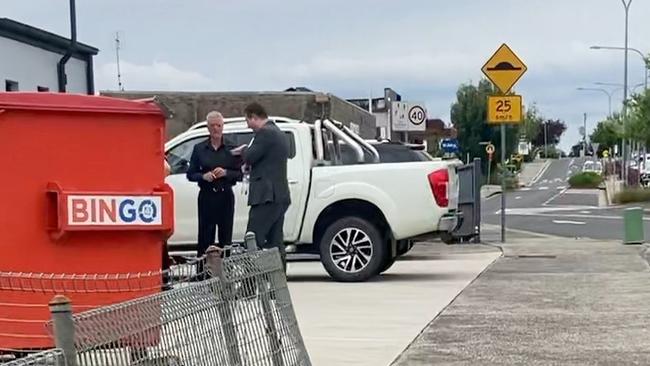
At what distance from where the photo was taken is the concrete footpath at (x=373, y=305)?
8455 millimetres

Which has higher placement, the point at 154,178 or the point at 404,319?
the point at 154,178

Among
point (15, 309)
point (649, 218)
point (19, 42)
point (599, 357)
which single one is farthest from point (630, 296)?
point (649, 218)

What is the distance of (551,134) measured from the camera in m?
154

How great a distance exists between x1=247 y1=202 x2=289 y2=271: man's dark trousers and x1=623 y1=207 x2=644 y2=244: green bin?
1247cm

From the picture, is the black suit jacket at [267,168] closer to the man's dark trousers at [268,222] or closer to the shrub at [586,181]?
the man's dark trousers at [268,222]

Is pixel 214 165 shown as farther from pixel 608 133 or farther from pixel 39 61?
pixel 608 133

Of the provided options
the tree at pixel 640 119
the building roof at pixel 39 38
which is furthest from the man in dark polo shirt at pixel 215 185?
the tree at pixel 640 119

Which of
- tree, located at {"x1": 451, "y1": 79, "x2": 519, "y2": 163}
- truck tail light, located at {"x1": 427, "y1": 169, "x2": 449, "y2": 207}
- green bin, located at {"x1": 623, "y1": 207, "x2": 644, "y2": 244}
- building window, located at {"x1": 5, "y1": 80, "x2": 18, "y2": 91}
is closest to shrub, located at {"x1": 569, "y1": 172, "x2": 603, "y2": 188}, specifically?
tree, located at {"x1": 451, "y1": 79, "x2": 519, "y2": 163}

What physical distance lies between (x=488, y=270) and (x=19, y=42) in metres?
12.7

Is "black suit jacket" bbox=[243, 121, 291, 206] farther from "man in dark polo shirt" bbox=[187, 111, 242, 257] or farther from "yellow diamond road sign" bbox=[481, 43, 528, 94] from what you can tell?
"yellow diamond road sign" bbox=[481, 43, 528, 94]

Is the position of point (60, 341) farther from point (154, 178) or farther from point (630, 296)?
point (630, 296)

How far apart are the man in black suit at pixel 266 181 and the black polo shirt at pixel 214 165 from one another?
0.67 meters

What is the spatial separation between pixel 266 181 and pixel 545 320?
2.72 m

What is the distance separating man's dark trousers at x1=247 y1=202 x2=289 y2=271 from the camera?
10070mm
